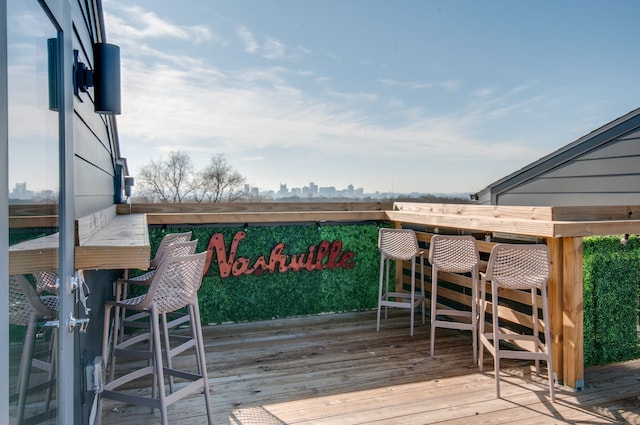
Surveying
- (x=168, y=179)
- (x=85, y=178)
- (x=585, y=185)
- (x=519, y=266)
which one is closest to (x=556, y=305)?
(x=519, y=266)

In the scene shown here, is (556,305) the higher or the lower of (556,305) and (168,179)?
the lower

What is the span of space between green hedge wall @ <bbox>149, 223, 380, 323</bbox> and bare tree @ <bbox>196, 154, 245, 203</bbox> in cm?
395

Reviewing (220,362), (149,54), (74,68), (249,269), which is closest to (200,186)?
(149,54)

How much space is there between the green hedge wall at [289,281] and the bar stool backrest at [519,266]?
7.50 ft

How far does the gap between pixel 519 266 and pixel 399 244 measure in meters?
1.44

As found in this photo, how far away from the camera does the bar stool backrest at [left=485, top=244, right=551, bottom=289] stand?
3061 millimetres

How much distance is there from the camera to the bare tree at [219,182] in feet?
28.5

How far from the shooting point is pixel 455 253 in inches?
147

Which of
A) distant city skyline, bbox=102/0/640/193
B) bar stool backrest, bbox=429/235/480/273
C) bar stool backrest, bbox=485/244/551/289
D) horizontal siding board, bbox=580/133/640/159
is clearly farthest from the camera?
Answer: distant city skyline, bbox=102/0/640/193

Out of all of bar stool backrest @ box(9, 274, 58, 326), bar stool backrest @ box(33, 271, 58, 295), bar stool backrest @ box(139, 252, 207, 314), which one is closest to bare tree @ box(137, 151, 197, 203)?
bar stool backrest @ box(139, 252, 207, 314)

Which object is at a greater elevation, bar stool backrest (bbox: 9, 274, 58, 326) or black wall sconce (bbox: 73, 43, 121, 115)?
black wall sconce (bbox: 73, 43, 121, 115)

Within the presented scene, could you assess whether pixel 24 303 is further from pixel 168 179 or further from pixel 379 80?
pixel 379 80

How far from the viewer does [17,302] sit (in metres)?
0.92

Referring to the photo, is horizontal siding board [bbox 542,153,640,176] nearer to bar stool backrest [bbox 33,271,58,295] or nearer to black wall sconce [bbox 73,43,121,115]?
black wall sconce [bbox 73,43,121,115]
